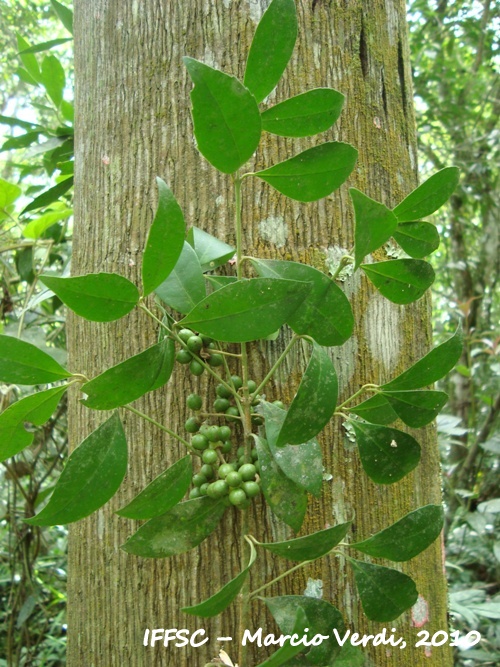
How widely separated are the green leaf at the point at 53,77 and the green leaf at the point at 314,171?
43.2 inches

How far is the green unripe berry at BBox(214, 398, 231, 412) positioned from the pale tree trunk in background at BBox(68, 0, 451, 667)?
0.22 ft

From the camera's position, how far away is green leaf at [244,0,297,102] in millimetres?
614

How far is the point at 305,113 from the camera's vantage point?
650 millimetres

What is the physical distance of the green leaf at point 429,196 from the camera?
0.68 metres

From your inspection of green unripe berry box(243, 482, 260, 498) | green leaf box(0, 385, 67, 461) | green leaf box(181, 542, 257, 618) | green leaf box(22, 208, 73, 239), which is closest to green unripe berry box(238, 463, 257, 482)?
green unripe berry box(243, 482, 260, 498)

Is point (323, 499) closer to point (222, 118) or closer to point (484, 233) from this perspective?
point (222, 118)

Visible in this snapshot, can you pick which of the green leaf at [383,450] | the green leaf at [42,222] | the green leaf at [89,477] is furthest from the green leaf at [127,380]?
the green leaf at [42,222]

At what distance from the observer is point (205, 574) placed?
0.76 m

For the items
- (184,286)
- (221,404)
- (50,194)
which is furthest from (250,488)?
(50,194)

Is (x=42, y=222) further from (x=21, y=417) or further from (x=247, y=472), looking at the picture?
(x=247, y=472)

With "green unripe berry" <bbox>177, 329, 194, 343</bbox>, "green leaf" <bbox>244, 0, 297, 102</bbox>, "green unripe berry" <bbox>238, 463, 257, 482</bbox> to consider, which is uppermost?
"green leaf" <bbox>244, 0, 297, 102</bbox>

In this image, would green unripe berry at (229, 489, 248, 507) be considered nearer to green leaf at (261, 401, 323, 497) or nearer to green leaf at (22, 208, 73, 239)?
green leaf at (261, 401, 323, 497)

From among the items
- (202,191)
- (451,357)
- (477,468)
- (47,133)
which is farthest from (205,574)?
(477,468)

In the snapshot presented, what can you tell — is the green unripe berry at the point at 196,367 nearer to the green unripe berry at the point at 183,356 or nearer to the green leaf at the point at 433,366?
the green unripe berry at the point at 183,356
